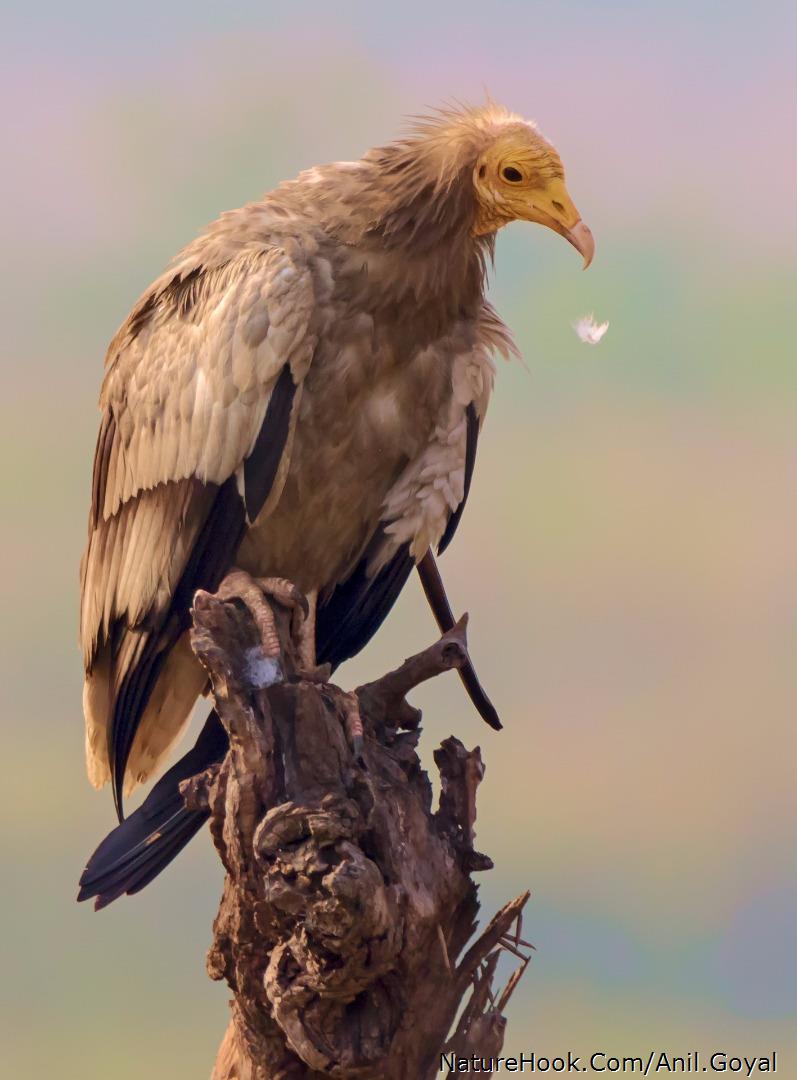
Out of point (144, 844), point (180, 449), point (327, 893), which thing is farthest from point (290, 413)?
point (327, 893)

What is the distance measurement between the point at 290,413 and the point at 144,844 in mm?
1553

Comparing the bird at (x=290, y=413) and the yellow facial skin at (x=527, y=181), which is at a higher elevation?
the yellow facial skin at (x=527, y=181)

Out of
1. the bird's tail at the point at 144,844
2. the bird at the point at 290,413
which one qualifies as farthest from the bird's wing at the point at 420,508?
the bird's tail at the point at 144,844

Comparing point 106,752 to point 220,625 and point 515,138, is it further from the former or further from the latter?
point 515,138

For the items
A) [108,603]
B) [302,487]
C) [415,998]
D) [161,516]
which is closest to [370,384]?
[302,487]

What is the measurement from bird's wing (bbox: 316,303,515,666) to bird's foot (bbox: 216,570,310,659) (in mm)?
746

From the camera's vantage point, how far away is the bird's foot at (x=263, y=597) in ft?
15.8

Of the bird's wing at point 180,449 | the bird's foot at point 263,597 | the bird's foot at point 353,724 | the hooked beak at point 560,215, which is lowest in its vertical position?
the bird's foot at point 353,724

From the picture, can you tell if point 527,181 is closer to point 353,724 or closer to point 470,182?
point 470,182

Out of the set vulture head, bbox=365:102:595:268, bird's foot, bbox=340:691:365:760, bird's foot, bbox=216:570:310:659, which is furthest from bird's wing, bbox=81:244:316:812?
bird's foot, bbox=340:691:365:760

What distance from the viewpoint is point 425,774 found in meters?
5.03

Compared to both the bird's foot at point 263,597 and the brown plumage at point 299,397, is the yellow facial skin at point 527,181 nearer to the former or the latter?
the brown plumage at point 299,397

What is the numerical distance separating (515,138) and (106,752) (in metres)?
2.70

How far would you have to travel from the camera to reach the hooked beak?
5215 millimetres
